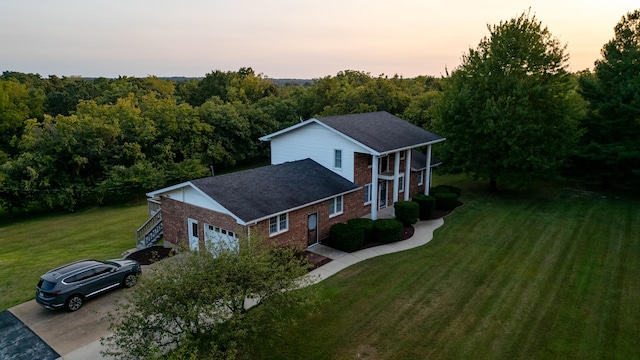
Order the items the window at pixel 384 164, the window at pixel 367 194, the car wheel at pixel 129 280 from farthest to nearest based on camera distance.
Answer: the window at pixel 384 164 < the window at pixel 367 194 < the car wheel at pixel 129 280

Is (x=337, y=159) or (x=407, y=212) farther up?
(x=337, y=159)

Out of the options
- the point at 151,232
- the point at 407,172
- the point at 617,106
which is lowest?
the point at 151,232

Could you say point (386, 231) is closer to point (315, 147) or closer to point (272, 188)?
point (272, 188)

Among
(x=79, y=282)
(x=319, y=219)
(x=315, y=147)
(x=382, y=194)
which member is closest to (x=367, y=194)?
(x=382, y=194)

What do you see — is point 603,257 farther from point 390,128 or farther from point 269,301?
point 269,301

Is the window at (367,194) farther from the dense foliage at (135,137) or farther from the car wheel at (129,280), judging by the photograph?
the dense foliage at (135,137)

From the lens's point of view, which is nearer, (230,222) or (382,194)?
Result: (230,222)

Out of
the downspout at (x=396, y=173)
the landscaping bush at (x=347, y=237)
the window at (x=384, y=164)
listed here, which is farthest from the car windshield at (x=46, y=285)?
the window at (x=384, y=164)

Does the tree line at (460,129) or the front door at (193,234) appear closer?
the front door at (193,234)
